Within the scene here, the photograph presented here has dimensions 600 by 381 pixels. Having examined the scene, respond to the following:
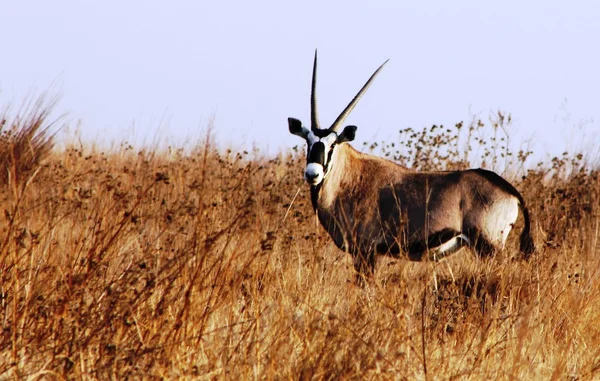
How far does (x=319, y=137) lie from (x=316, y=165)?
1.58 feet

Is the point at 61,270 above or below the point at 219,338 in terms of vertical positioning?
above

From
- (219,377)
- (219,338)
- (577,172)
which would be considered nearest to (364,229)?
(219,338)

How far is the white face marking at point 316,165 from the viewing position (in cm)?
735

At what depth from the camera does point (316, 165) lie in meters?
7.45

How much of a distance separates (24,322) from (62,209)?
4.85m

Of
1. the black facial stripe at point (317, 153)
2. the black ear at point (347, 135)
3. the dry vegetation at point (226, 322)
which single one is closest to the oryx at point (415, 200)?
the black ear at point (347, 135)

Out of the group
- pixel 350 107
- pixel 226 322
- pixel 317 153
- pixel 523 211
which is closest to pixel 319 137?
pixel 317 153

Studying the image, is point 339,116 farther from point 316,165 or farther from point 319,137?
point 316,165

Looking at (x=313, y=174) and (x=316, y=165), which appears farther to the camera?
(x=316, y=165)

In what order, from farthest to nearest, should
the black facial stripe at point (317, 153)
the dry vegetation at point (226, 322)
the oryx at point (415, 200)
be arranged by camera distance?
the oryx at point (415, 200)
the black facial stripe at point (317, 153)
the dry vegetation at point (226, 322)

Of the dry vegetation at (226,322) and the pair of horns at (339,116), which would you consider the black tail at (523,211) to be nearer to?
the pair of horns at (339,116)

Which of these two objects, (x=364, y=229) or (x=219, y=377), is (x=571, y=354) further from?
(x=364, y=229)

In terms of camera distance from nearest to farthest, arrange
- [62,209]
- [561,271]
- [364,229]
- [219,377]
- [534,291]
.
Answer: [219,377] → [534,291] → [561,271] → [364,229] → [62,209]

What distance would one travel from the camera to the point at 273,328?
420 cm
